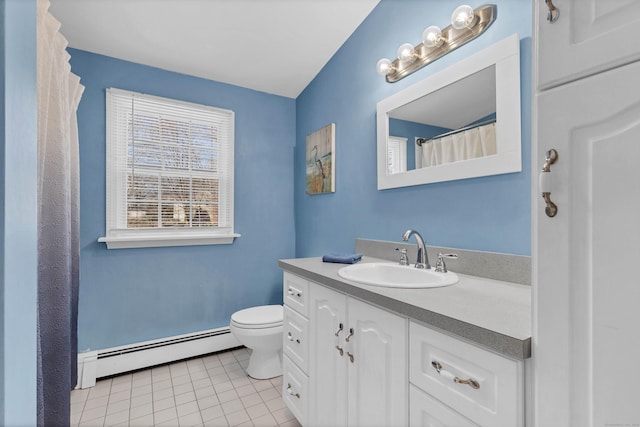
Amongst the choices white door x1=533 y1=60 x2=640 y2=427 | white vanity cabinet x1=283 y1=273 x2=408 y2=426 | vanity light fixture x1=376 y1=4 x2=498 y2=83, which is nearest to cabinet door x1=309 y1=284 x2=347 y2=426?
white vanity cabinet x1=283 y1=273 x2=408 y2=426

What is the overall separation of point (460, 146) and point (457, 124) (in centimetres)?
11

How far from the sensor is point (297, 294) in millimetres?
1599

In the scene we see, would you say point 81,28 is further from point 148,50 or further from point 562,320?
point 562,320

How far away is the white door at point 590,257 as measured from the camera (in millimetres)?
502

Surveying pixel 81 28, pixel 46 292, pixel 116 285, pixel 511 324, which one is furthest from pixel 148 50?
pixel 511 324

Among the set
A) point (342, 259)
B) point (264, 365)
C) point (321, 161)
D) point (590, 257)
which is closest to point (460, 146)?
point (342, 259)

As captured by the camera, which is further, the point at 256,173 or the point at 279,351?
the point at 256,173

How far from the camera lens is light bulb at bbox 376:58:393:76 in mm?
1740

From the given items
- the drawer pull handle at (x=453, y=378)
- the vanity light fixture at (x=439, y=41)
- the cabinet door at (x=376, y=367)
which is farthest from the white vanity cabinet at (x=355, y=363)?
the vanity light fixture at (x=439, y=41)

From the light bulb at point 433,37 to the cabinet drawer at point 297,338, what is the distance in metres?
1.51

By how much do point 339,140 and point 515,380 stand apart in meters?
1.88

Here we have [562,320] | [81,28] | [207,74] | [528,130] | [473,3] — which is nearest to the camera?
[562,320]

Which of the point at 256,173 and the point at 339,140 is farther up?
the point at 339,140

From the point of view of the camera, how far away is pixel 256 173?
273cm
